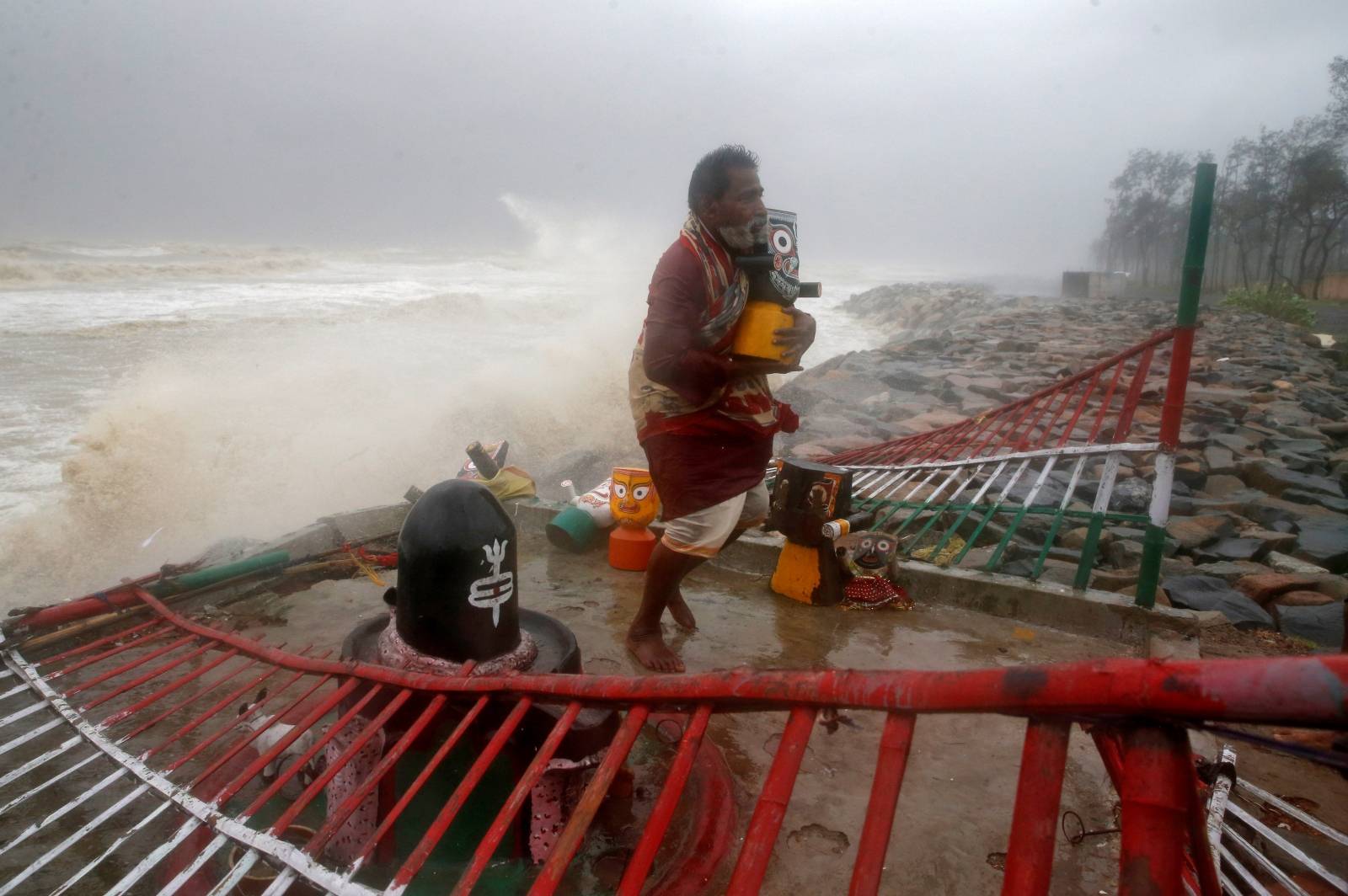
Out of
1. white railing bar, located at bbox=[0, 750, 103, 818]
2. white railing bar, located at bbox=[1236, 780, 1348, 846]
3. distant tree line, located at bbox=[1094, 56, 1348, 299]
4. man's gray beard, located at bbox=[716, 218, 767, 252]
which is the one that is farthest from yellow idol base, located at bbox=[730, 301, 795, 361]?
distant tree line, located at bbox=[1094, 56, 1348, 299]

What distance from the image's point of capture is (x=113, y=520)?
26.9ft

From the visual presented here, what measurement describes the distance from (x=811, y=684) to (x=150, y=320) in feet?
75.6

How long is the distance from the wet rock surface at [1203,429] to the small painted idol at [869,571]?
1384 millimetres

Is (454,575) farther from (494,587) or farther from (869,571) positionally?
(869,571)

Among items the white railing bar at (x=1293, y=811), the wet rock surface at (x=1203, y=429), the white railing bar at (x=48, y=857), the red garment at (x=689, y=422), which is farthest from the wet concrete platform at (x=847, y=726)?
the wet rock surface at (x=1203, y=429)

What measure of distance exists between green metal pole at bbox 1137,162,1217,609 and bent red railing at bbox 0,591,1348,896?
1889mm

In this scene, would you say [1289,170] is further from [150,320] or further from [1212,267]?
[150,320]

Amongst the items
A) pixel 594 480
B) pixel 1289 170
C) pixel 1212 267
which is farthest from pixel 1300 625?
pixel 1212 267

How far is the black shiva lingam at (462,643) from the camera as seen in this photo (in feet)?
6.86

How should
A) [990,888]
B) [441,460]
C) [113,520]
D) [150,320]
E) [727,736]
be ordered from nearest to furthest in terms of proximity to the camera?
[990,888] → [727,736] → [113,520] → [441,460] → [150,320]

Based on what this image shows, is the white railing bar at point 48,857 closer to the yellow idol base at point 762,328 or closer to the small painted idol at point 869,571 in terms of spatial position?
the yellow idol base at point 762,328

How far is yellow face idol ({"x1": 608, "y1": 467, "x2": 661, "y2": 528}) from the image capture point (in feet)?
14.1

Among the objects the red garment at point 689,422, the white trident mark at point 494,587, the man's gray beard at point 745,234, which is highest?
the man's gray beard at point 745,234

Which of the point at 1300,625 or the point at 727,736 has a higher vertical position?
the point at 727,736
